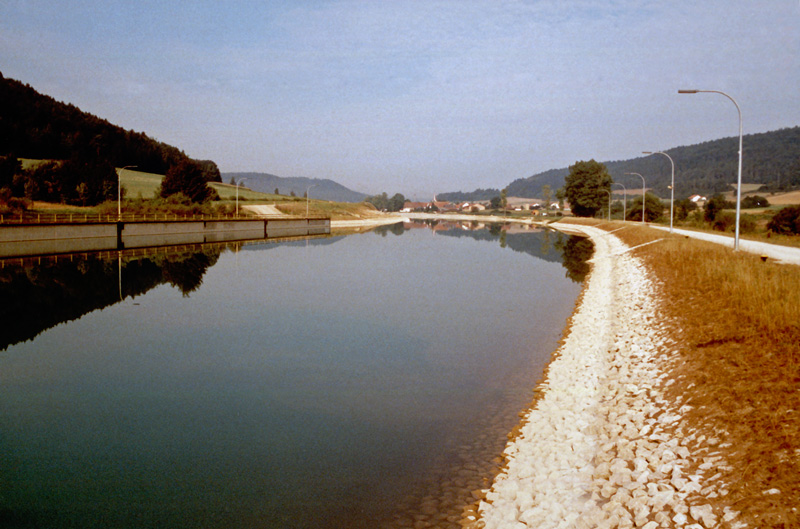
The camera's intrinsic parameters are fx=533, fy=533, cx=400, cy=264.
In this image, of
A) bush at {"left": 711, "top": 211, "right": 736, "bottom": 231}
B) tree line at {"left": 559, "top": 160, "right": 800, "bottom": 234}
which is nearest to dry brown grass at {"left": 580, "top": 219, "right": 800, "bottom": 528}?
bush at {"left": 711, "top": 211, "right": 736, "bottom": 231}

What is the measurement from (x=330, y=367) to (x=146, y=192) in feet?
353

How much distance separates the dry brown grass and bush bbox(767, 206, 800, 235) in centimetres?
4480

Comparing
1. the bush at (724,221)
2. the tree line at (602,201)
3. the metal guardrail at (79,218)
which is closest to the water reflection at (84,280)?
the metal guardrail at (79,218)

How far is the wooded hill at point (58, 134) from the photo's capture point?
105 metres

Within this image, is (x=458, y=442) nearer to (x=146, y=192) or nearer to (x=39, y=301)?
(x=39, y=301)

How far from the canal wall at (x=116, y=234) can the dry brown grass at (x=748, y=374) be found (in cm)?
5159

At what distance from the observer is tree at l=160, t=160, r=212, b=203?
9669 centimetres

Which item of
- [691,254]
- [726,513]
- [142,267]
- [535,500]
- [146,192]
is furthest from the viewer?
[146,192]

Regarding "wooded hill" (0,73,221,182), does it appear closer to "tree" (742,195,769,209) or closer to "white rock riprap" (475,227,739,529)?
"white rock riprap" (475,227,739,529)

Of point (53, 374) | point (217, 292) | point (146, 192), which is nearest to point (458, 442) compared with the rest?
point (53, 374)

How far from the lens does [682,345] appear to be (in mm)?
14281

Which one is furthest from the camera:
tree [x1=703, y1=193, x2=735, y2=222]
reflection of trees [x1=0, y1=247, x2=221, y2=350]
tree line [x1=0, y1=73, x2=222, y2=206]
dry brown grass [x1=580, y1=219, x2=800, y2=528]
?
tree [x1=703, y1=193, x2=735, y2=222]

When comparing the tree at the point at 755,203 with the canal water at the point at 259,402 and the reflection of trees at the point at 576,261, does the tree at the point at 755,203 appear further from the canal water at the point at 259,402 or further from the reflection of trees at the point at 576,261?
the canal water at the point at 259,402

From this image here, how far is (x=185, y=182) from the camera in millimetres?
98000
